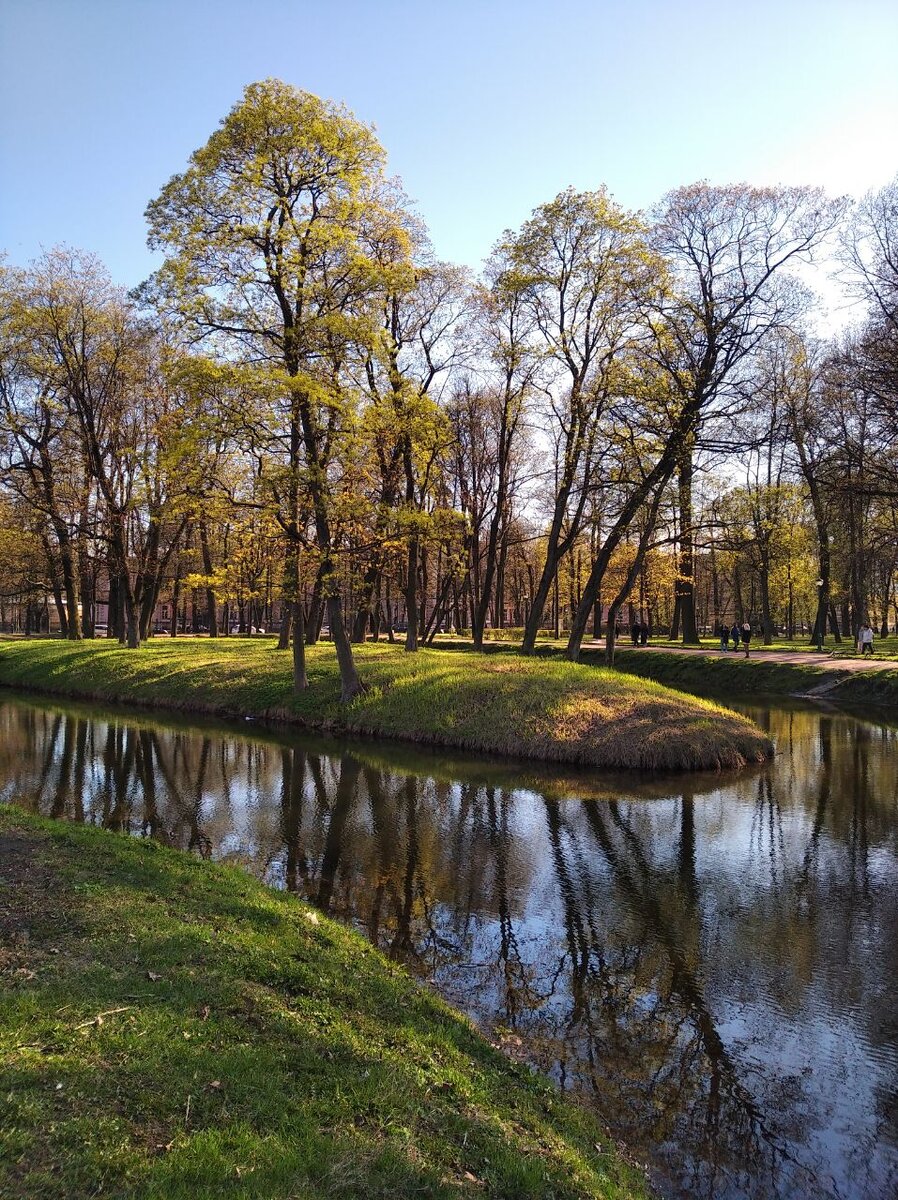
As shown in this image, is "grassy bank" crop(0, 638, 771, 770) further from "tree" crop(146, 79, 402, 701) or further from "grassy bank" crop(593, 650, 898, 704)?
"grassy bank" crop(593, 650, 898, 704)

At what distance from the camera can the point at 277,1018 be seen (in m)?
4.86

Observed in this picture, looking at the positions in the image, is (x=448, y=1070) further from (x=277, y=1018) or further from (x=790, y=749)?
(x=790, y=749)

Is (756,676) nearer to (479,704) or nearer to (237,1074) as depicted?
(479,704)

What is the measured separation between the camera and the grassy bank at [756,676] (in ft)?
91.9

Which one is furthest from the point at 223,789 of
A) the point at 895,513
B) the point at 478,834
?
the point at 895,513

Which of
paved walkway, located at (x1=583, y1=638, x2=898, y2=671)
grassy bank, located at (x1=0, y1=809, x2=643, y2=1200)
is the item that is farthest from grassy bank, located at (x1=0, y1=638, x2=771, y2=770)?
paved walkway, located at (x1=583, y1=638, x2=898, y2=671)

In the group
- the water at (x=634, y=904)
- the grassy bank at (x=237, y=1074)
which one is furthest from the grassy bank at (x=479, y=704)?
the grassy bank at (x=237, y=1074)

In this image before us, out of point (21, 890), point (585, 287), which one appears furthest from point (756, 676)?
point (21, 890)

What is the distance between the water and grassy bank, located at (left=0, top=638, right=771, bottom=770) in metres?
0.96

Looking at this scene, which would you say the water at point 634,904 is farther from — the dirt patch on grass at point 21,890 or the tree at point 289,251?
the tree at point 289,251

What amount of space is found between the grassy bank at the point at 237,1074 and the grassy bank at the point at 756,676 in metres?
22.1

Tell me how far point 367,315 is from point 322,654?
13.1 meters

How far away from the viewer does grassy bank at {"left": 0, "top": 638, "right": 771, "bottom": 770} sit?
1702cm

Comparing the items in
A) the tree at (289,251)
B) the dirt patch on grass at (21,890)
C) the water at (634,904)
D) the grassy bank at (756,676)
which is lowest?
the water at (634,904)
